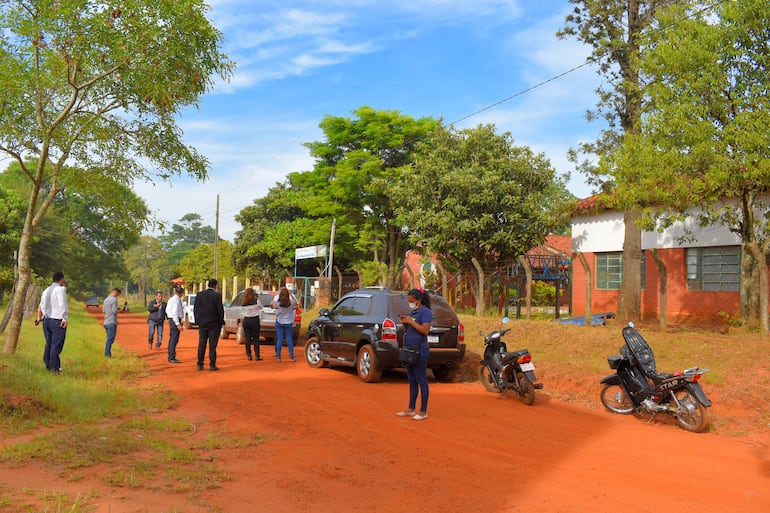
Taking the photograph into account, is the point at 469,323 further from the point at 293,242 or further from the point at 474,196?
the point at 293,242

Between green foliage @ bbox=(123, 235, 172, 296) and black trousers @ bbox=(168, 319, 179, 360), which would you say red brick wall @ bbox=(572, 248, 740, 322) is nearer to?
black trousers @ bbox=(168, 319, 179, 360)

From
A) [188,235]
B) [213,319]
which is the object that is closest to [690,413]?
[213,319]

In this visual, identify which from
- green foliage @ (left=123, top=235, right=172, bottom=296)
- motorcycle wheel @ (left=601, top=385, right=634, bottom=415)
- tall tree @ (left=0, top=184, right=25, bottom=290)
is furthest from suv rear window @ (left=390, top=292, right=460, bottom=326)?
green foliage @ (left=123, top=235, right=172, bottom=296)

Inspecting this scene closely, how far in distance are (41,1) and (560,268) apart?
21845mm

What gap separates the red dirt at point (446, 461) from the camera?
5168 mm

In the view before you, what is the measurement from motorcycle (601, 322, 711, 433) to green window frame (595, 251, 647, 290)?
1481 centimetres

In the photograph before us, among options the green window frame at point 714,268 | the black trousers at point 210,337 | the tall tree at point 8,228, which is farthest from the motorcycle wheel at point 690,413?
the tall tree at point 8,228

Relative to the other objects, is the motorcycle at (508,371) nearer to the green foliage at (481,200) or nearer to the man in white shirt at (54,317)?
the man in white shirt at (54,317)

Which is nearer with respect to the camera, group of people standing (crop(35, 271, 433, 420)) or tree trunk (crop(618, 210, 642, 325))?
group of people standing (crop(35, 271, 433, 420))

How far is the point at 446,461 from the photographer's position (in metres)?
6.50

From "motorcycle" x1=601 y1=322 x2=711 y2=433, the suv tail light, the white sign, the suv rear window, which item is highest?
the white sign

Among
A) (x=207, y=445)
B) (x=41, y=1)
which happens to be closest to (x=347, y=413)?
(x=207, y=445)

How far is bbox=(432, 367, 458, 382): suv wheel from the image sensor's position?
12477 mm

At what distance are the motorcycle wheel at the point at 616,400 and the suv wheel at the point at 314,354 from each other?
6.29 m
